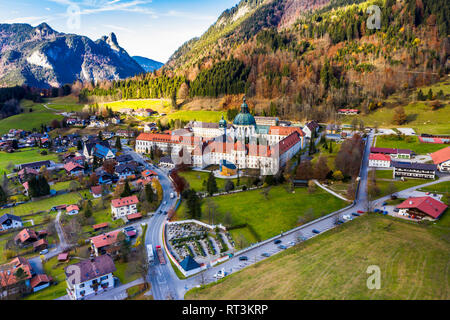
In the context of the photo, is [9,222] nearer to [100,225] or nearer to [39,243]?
[39,243]

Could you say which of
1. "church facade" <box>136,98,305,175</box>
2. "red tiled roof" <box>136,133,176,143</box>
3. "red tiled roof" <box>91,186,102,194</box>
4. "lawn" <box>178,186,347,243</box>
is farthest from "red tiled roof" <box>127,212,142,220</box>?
"red tiled roof" <box>136,133,176,143</box>

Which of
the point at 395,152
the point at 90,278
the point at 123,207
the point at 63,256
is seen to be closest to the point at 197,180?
the point at 123,207

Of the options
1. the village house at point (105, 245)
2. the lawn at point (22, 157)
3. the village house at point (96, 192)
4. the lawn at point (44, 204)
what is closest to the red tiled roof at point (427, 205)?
the village house at point (105, 245)

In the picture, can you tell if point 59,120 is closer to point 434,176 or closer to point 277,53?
point 277,53

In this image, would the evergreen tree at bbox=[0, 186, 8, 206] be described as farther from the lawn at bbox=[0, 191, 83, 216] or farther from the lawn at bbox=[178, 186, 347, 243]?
the lawn at bbox=[178, 186, 347, 243]

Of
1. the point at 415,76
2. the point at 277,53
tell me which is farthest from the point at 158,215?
the point at 277,53

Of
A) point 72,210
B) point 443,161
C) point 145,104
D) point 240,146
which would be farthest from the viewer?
point 145,104

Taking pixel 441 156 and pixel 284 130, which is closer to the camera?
pixel 441 156
